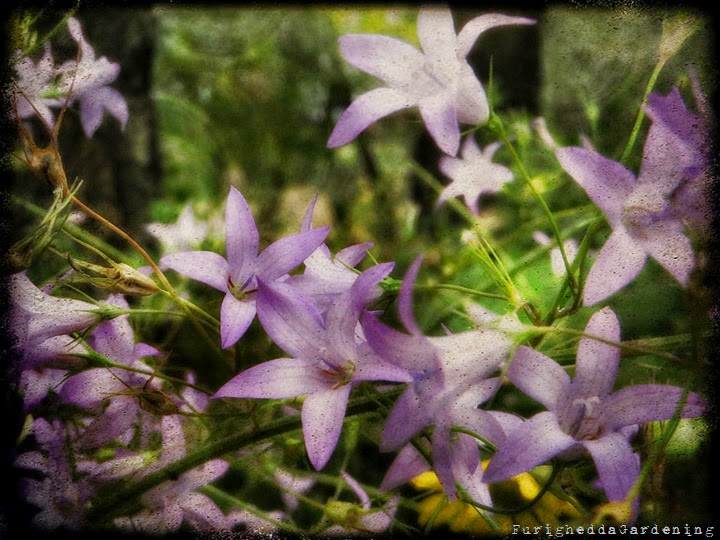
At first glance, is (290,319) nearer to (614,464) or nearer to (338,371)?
(338,371)

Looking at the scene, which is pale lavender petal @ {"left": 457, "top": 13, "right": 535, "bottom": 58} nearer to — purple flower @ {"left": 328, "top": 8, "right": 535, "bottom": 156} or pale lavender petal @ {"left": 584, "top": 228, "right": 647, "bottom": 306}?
purple flower @ {"left": 328, "top": 8, "right": 535, "bottom": 156}

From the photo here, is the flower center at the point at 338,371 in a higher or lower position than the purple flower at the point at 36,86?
lower

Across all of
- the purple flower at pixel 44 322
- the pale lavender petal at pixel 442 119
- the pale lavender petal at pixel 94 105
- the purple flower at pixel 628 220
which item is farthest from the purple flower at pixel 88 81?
the purple flower at pixel 628 220

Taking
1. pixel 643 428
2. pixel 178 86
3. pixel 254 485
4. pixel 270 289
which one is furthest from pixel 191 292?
pixel 178 86

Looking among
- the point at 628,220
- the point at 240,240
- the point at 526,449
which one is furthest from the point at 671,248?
the point at 240,240

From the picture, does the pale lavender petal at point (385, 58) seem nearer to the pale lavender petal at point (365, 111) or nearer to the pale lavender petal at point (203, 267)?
the pale lavender petal at point (365, 111)

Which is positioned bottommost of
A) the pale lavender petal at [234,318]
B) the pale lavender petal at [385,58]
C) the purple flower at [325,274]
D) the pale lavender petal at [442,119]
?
the pale lavender petal at [234,318]
